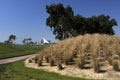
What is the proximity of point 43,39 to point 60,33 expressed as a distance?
59.0 m

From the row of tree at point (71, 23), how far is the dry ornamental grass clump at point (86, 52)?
37.7 metres

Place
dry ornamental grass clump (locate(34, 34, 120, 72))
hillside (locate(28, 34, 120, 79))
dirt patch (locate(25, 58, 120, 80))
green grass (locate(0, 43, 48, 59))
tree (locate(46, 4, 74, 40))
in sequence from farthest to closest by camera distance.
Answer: tree (locate(46, 4, 74, 40)) → green grass (locate(0, 43, 48, 59)) → dry ornamental grass clump (locate(34, 34, 120, 72)) → hillside (locate(28, 34, 120, 79)) → dirt patch (locate(25, 58, 120, 80))

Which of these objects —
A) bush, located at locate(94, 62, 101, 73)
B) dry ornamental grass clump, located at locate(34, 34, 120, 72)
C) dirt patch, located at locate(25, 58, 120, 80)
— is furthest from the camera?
dry ornamental grass clump, located at locate(34, 34, 120, 72)

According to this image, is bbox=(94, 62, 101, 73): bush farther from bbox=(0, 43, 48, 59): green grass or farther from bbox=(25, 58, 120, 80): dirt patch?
bbox=(0, 43, 48, 59): green grass

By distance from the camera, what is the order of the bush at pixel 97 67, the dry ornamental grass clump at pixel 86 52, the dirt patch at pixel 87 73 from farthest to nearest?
the dry ornamental grass clump at pixel 86 52 → the bush at pixel 97 67 → the dirt patch at pixel 87 73

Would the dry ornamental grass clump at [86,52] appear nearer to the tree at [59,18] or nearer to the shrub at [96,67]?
the shrub at [96,67]

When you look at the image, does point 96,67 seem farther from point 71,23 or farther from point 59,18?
point 71,23

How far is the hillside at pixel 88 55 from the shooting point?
16.1m

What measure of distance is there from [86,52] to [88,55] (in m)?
0.26

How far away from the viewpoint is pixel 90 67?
16.8 metres

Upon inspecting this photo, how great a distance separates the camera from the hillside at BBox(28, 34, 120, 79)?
16.1 meters

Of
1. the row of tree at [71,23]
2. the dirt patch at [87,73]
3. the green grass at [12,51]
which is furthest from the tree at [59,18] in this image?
the dirt patch at [87,73]

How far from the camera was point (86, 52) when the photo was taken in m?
19.0

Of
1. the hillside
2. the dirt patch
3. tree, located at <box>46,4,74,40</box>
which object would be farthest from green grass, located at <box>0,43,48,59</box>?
the dirt patch
